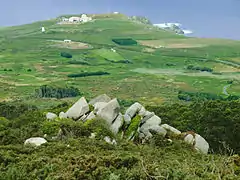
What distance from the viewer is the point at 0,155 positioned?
17.5 meters

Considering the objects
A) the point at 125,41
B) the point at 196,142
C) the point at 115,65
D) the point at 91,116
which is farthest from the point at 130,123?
the point at 125,41

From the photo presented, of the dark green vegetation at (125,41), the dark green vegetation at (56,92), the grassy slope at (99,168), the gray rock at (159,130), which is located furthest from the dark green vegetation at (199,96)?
the dark green vegetation at (125,41)

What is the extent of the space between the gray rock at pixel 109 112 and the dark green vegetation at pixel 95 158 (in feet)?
3.82

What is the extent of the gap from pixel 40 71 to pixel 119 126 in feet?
270

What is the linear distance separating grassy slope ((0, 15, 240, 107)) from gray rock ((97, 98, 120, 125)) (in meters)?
46.3

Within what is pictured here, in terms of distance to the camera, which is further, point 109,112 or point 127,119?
point 127,119

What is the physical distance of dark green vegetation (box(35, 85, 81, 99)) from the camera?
79562mm

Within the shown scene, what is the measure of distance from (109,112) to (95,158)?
41.7 feet

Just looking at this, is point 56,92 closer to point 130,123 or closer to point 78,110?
point 78,110

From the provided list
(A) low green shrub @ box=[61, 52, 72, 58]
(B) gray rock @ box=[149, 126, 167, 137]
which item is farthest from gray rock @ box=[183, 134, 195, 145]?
(A) low green shrub @ box=[61, 52, 72, 58]

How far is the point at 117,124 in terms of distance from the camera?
92.7ft

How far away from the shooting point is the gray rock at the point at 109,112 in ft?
92.7

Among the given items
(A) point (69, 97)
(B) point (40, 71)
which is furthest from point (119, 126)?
(B) point (40, 71)

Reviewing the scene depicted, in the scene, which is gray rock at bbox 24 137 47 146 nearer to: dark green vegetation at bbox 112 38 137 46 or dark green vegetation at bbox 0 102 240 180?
dark green vegetation at bbox 0 102 240 180
